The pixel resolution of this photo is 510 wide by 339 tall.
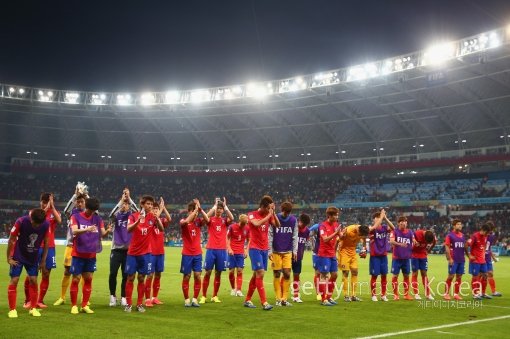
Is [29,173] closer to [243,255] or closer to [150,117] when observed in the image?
[150,117]

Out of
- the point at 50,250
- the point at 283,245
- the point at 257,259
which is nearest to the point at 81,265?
the point at 50,250

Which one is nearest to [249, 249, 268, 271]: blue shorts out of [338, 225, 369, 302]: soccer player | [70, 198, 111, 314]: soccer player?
[338, 225, 369, 302]: soccer player

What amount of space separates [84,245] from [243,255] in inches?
209

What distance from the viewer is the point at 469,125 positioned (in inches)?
1966

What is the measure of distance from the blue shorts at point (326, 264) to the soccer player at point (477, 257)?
14.6 ft

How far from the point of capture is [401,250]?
46.9 ft

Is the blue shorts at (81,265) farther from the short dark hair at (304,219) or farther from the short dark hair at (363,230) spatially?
the short dark hair at (363,230)

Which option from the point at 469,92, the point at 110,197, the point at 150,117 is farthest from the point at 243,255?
the point at 110,197

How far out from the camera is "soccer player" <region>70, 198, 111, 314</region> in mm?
10375

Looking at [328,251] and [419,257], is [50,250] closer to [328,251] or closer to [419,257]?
[328,251]

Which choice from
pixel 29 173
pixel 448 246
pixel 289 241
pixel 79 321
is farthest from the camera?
pixel 29 173

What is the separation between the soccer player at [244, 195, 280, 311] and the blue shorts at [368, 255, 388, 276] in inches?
138

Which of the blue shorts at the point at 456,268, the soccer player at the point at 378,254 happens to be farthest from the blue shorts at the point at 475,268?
the soccer player at the point at 378,254

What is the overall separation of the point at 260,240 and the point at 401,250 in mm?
4837
